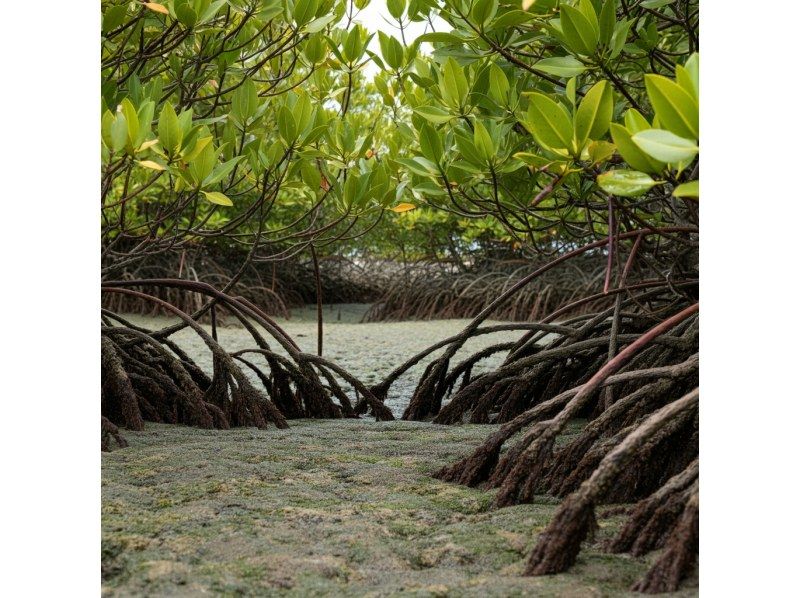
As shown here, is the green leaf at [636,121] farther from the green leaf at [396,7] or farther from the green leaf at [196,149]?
the green leaf at [396,7]

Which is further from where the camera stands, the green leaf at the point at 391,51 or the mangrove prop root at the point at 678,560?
the green leaf at the point at 391,51

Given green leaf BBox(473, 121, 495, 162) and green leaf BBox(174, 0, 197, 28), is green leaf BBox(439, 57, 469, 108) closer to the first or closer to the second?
green leaf BBox(473, 121, 495, 162)

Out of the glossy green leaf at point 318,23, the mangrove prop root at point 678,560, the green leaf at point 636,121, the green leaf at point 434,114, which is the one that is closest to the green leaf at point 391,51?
the glossy green leaf at point 318,23

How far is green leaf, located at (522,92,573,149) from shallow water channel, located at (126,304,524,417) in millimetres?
1882

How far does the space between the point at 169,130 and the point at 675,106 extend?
3.38 ft

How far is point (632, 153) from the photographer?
1056 millimetres

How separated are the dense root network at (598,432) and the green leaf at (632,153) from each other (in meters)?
0.36

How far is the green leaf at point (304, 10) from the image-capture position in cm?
208

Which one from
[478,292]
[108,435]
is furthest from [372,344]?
[108,435]

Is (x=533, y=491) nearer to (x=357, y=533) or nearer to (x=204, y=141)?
(x=357, y=533)

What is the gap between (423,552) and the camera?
1.18 meters

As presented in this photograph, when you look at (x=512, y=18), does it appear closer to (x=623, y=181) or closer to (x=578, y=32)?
(x=578, y=32)
